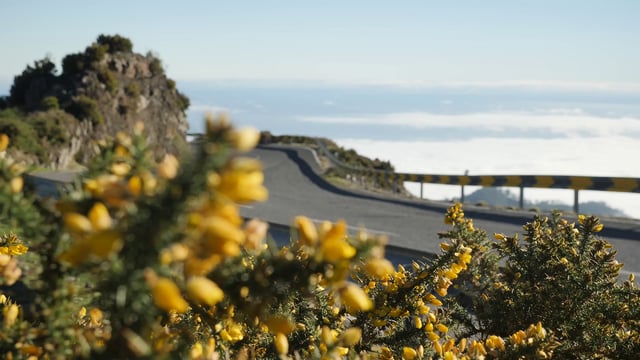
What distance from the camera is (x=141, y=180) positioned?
4.45 ft

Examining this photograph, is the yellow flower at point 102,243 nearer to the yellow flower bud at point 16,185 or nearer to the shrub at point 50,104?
the yellow flower bud at point 16,185

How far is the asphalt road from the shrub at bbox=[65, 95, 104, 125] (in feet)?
25.1

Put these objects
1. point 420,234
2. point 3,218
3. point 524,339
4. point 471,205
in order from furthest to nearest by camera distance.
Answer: point 471,205
point 420,234
point 524,339
point 3,218

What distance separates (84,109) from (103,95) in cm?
225

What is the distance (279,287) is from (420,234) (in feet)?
42.5

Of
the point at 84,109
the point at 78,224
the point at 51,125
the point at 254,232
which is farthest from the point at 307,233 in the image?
the point at 84,109

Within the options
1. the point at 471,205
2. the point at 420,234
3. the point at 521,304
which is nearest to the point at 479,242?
the point at 521,304

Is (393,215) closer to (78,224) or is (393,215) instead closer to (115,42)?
(78,224)

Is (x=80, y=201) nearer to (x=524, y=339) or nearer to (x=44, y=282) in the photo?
(x=44, y=282)

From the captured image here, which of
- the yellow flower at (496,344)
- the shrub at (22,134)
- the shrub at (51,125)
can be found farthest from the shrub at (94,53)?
the yellow flower at (496,344)

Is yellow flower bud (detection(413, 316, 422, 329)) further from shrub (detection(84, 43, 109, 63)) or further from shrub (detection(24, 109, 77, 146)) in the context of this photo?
shrub (detection(84, 43, 109, 63))

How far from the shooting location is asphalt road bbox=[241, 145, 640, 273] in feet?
42.4

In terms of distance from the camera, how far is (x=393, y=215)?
17.4 meters

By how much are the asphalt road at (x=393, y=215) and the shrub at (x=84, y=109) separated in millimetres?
7652
